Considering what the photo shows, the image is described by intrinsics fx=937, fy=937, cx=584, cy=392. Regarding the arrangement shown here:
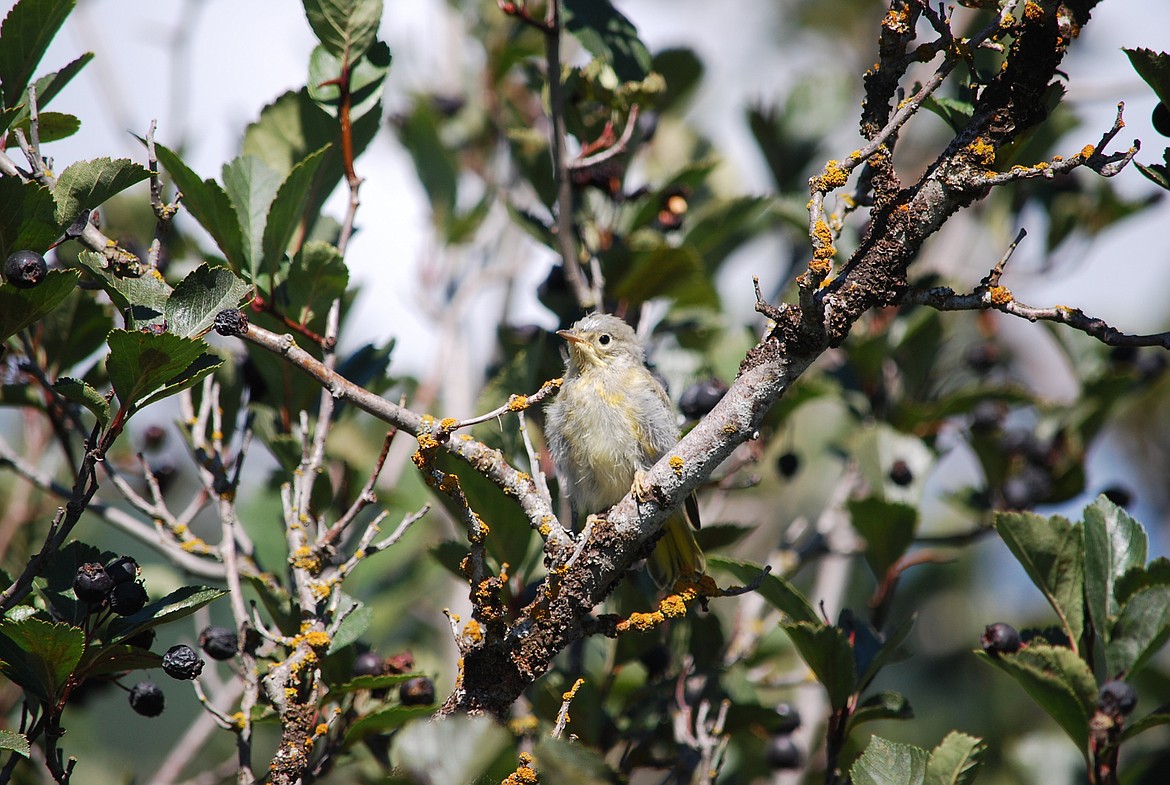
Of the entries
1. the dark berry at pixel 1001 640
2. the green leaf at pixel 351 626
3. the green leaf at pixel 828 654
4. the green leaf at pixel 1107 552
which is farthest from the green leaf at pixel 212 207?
the green leaf at pixel 1107 552

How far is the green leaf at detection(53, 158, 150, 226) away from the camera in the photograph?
7.20 ft

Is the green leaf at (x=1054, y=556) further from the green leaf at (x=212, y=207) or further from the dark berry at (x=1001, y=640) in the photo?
the green leaf at (x=212, y=207)

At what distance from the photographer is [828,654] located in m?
2.64

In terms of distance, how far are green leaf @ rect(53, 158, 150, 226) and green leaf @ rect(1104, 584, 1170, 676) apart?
8.96 ft

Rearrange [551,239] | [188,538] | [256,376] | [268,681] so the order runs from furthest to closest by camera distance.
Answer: [551,239] < [256,376] < [188,538] < [268,681]

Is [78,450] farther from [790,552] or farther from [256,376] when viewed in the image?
[790,552]

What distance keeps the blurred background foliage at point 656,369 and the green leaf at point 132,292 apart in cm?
49

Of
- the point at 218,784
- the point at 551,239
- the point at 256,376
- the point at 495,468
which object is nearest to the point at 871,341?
the point at 551,239

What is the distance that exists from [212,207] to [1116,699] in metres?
2.74

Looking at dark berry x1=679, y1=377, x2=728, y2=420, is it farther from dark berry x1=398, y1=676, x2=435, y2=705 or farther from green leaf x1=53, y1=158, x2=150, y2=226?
green leaf x1=53, y1=158, x2=150, y2=226

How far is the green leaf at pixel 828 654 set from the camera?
259 centimetres

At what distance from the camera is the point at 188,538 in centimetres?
295

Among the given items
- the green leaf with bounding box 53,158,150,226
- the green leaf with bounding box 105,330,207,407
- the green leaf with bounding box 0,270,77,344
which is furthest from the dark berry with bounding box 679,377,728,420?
the green leaf with bounding box 0,270,77,344

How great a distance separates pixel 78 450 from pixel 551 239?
8.46 ft
